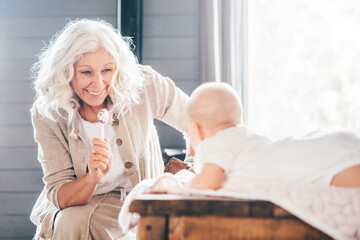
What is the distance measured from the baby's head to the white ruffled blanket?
0.17 metres

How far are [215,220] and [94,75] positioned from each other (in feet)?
3.25

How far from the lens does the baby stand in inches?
39.3

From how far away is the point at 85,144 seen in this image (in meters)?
1.81

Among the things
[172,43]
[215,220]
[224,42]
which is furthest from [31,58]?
[215,220]

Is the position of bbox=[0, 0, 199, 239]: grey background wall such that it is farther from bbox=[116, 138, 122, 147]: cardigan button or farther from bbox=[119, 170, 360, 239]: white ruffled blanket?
bbox=[119, 170, 360, 239]: white ruffled blanket

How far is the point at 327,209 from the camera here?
944 mm

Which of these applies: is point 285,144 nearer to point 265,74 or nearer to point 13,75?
point 265,74

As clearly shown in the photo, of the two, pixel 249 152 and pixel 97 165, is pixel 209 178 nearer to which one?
pixel 249 152

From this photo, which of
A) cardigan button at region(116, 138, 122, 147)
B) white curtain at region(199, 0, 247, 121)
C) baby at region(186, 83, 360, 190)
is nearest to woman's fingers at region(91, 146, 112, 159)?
cardigan button at region(116, 138, 122, 147)

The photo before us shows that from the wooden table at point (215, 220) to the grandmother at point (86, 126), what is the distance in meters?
0.75

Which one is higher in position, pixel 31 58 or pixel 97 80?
pixel 31 58

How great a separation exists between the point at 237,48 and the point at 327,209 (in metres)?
2.19

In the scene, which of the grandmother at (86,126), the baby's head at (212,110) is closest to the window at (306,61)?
the grandmother at (86,126)

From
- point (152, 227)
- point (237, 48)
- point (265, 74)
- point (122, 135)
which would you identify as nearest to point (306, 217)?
point (152, 227)
